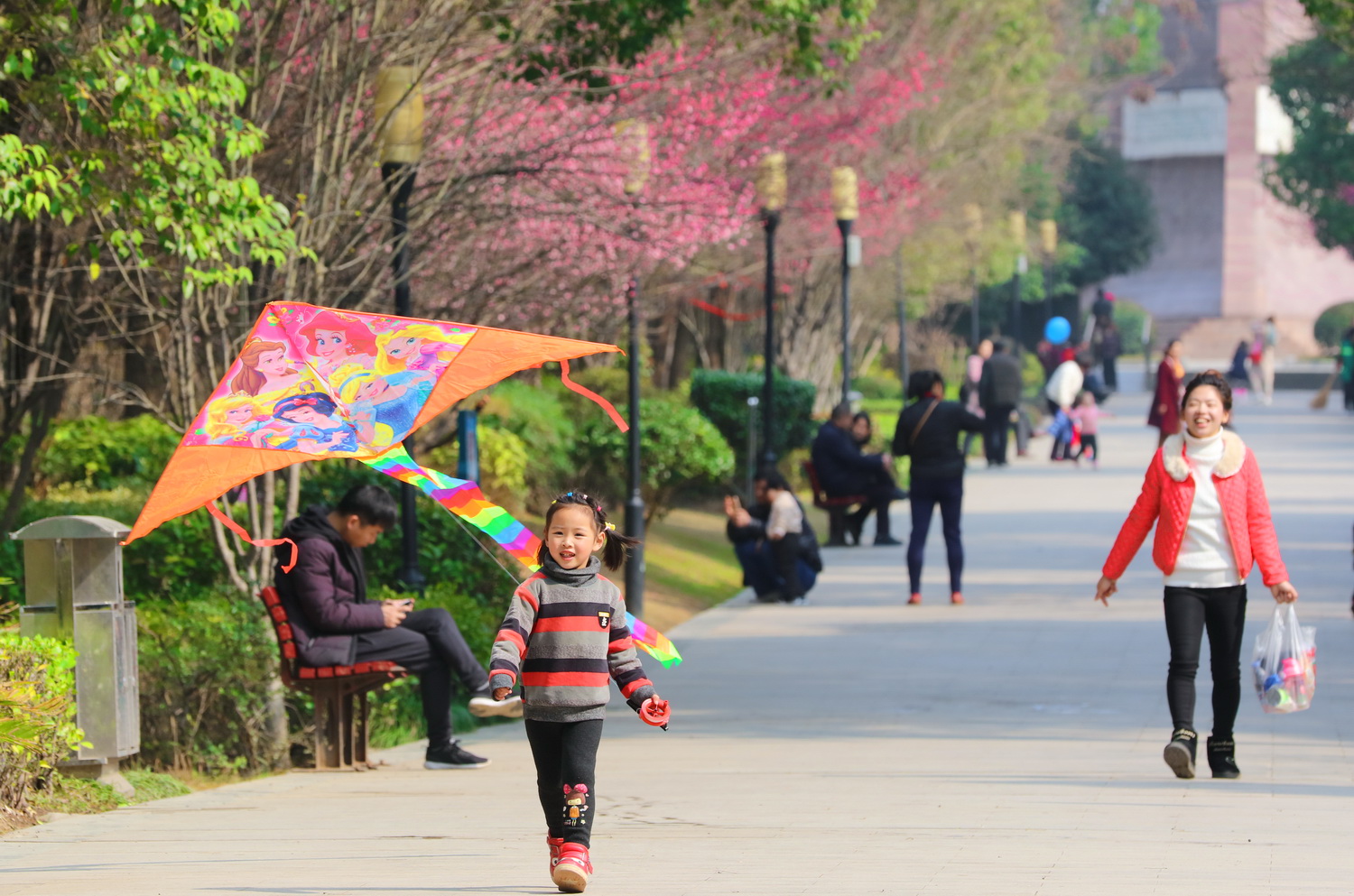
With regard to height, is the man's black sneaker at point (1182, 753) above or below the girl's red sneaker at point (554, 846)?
below

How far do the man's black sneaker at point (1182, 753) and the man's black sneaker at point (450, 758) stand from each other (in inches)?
123

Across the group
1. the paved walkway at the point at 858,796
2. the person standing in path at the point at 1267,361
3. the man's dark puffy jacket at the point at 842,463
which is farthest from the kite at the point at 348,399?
the person standing in path at the point at 1267,361

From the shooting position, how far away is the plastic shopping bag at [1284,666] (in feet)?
26.0

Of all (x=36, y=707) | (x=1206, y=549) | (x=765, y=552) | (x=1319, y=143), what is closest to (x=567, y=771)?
(x=36, y=707)

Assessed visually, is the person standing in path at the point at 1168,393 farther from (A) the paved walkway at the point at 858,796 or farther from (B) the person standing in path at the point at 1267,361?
(B) the person standing in path at the point at 1267,361

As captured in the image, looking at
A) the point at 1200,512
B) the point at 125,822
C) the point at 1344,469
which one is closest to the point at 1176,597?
the point at 1200,512

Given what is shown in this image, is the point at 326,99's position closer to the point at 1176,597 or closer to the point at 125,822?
the point at 125,822

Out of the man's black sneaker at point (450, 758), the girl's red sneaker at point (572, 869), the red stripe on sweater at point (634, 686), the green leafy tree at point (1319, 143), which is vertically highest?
the green leafy tree at point (1319, 143)

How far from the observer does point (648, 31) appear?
488 inches

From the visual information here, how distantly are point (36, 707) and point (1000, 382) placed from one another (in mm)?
20997

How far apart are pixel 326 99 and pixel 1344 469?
19.1 meters

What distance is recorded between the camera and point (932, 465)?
1420 cm

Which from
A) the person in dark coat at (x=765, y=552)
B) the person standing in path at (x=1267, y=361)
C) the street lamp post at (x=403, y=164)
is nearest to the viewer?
the street lamp post at (x=403, y=164)

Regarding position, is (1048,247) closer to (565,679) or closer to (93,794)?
(93,794)
